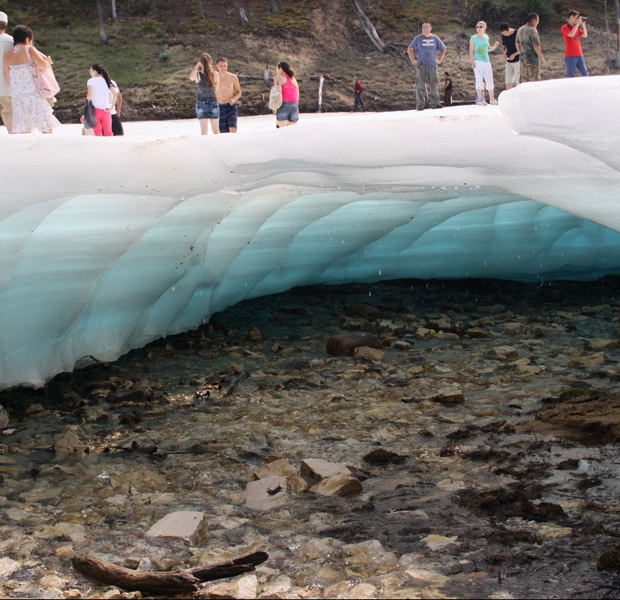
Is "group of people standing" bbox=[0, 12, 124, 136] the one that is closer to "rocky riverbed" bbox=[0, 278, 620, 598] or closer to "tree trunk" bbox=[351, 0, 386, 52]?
"rocky riverbed" bbox=[0, 278, 620, 598]

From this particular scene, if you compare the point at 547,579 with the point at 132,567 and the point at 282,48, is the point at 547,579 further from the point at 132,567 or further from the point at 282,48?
the point at 282,48

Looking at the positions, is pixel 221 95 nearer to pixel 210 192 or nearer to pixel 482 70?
pixel 482 70

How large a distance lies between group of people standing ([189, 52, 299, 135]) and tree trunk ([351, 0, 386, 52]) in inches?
843

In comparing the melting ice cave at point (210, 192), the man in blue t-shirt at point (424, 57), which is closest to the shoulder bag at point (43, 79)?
the melting ice cave at point (210, 192)

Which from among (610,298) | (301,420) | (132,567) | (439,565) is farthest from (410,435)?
(610,298)

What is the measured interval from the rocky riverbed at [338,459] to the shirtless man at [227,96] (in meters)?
3.78

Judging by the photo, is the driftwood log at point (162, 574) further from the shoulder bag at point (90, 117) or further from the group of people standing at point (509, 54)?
the group of people standing at point (509, 54)

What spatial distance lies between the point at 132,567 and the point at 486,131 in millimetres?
3033

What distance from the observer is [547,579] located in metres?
2.70

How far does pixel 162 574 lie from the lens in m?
2.76

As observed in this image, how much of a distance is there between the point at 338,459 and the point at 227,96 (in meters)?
6.33

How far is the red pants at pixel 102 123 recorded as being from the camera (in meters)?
9.48

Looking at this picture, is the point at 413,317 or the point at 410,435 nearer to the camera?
the point at 410,435

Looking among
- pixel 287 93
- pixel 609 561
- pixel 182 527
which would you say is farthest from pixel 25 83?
pixel 609 561
